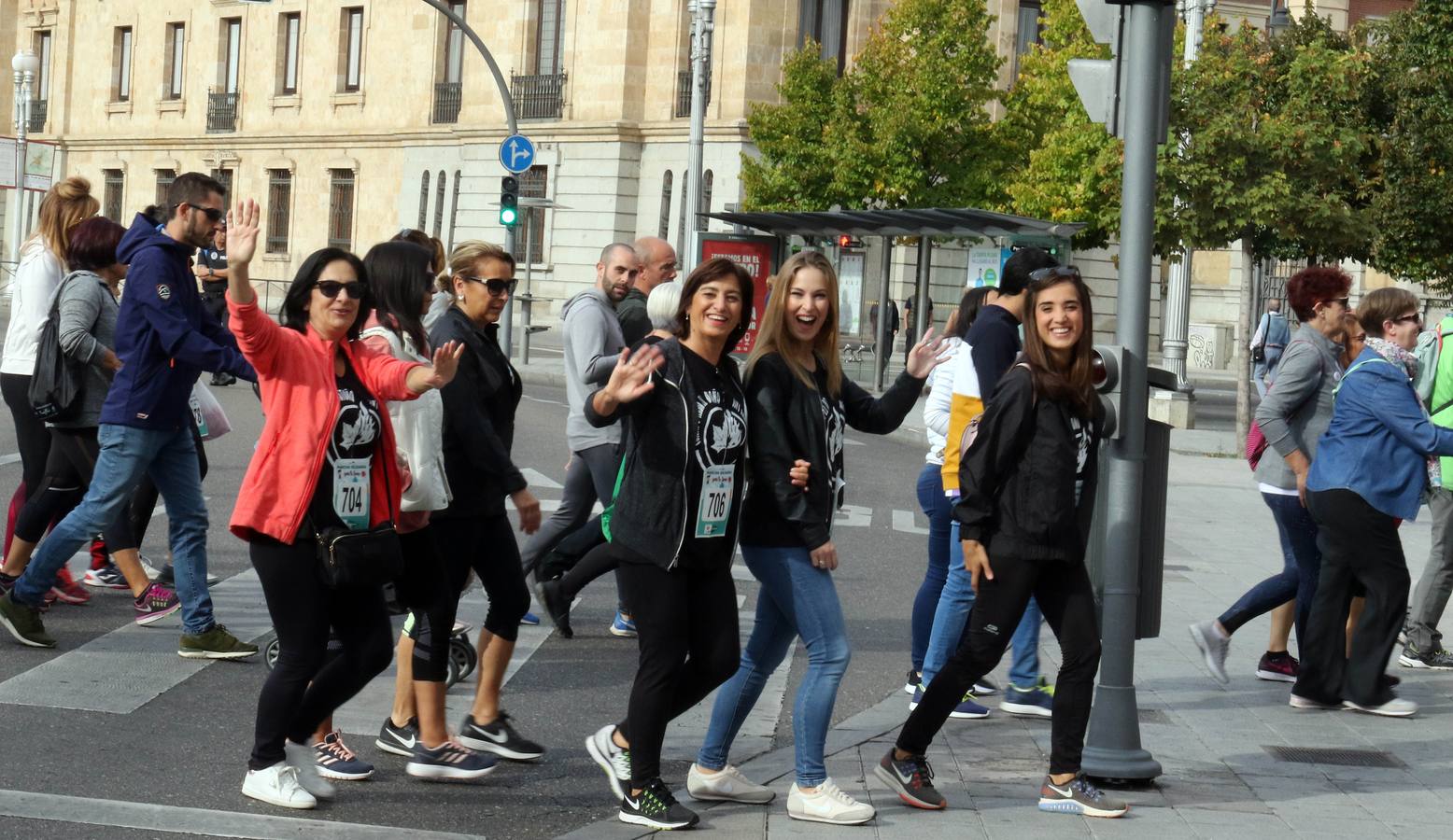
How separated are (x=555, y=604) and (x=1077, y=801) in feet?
10.2

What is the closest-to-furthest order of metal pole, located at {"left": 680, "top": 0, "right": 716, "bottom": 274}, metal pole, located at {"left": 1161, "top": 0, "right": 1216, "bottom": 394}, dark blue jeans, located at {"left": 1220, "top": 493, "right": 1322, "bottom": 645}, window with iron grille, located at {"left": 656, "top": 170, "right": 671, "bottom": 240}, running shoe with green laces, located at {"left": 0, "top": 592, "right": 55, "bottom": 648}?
running shoe with green laces, located at {"left": 0, "top": 592, "right": 55, "bottom": 648}
dark blue jeans, located at {"left": 1220, "top": 493, "right": 1322, "bottom": 645}
metal pole, located at {"left": 1161, "top": 0, "right": 1216, "bottom": 394}
metal pole, located at {"left": 680, "top": 0, "right": 716, "bottom": 274}
window with iron grille, located at {"left": 656, "top": 170, "right": 671, "bottom": 240}

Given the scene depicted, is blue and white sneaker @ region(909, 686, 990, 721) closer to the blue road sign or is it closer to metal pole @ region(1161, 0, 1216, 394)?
the blue road sign

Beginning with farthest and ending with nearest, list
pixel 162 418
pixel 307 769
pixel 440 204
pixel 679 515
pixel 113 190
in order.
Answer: pixel 113 190 < pixel 440 204 < pixel 162 418 < pixel 307 769 < pixel 679 515

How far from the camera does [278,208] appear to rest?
167 ft

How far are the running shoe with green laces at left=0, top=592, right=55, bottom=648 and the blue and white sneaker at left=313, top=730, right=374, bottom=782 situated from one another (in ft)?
7.18

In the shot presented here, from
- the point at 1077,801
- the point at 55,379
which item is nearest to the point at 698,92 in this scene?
the point at 55,379

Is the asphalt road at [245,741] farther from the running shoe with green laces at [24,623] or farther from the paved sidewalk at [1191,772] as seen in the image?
the paved sidewalk at [1191,772]

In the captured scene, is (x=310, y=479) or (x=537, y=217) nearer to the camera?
(x=310, y=479)

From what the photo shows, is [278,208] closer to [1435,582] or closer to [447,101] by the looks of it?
[447,101]

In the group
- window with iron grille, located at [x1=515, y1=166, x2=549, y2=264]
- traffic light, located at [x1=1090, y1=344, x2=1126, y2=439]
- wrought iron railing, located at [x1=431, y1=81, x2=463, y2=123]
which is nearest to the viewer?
traffic light, located at [x1=1090, y1=344, x2=1126, y2=439]

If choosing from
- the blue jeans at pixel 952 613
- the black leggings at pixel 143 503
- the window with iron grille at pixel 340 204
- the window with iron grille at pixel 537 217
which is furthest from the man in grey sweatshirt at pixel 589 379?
the window with iron grille at pixel 340 204

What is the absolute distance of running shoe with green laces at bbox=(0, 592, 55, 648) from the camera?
24.3 feet

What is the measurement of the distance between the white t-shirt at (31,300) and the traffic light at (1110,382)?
4.62 metres

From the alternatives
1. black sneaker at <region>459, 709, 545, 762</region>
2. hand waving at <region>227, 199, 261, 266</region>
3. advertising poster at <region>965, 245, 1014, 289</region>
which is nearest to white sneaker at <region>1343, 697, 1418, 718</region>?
black sneaker at <region>459, 709, 545, 762</region>
